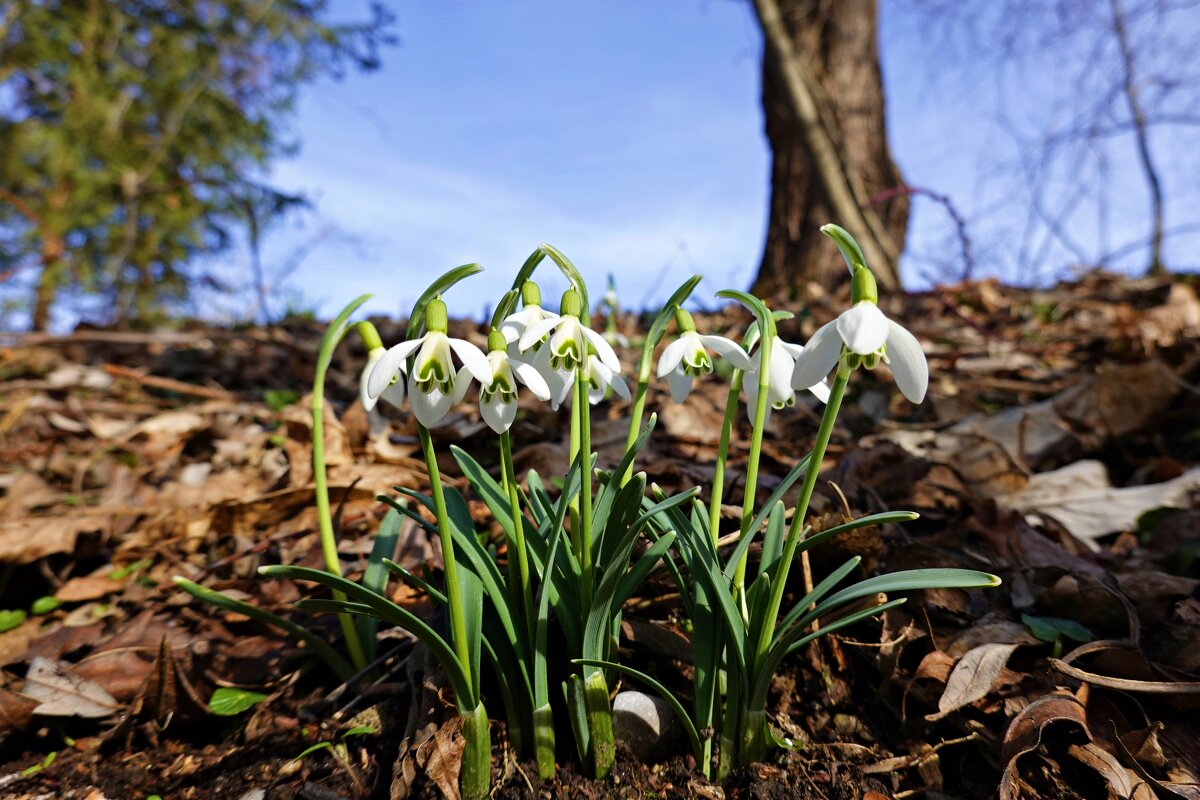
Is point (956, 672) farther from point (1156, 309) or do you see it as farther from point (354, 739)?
point (1156, 309)

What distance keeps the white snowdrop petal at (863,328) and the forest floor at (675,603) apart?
56 cm

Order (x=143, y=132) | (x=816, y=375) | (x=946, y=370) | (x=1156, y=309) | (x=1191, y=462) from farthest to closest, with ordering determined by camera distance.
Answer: (x=143, y=132)
(x=1156, y=309)
(x=946, y=370)
(x=1191, y=462)
(x=816, y=375)

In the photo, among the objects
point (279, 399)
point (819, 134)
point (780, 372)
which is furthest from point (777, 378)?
point (819, 134)

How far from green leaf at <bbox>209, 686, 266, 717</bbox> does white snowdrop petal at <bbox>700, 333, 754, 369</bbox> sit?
1.13m

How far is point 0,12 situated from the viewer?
8898mm

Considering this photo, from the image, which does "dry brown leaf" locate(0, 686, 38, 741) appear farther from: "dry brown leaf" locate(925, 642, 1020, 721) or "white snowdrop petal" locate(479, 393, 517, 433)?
"dry brown leaf" locate(925, 642, 1020, 721)

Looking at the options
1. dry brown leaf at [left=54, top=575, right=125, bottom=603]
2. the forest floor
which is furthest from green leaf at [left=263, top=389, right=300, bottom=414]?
dry brown leaf at [left=54, top=575, right=125, bottom=603]

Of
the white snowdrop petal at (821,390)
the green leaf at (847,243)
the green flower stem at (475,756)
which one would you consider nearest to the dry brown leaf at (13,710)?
the green flower stem at (475,756)

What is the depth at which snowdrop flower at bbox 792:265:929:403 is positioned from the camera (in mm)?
891

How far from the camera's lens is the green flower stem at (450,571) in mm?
998

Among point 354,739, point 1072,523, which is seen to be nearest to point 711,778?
point 354,739

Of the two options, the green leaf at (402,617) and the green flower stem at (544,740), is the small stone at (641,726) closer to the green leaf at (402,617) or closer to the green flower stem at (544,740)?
the green flower stem at (544,740)

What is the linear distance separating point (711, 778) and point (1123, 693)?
2.38ft

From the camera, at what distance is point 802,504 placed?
968 mm
